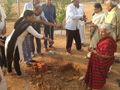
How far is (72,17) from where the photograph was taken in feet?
13.7

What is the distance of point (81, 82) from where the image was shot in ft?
10.7

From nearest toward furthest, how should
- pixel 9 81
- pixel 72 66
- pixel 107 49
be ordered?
pixel 107 49 → pixel 9 81 → pixel 72 66

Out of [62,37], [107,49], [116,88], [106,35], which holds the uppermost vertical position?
[106,35]

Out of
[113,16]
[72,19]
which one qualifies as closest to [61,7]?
[72,19]

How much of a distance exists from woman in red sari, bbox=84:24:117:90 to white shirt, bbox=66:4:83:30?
1776mm

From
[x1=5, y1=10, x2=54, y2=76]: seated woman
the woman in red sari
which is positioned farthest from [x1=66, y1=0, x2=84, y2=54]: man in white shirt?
the woman in red sari

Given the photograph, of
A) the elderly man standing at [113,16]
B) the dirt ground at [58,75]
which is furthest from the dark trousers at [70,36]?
the elderly man standing at [113,16]

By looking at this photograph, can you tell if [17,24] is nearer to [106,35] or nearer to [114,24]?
[106,35]

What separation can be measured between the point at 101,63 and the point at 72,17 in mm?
2083

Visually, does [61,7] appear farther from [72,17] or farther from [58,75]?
[58,75]

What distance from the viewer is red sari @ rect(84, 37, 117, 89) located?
8.06 ft

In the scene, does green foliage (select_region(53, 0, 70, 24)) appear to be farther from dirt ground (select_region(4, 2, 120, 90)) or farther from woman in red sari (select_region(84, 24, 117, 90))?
woman in red sari (select_region(84, 24, 117, 90))

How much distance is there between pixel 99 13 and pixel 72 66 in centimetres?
180

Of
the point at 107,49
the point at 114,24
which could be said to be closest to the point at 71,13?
the point at 114,24
